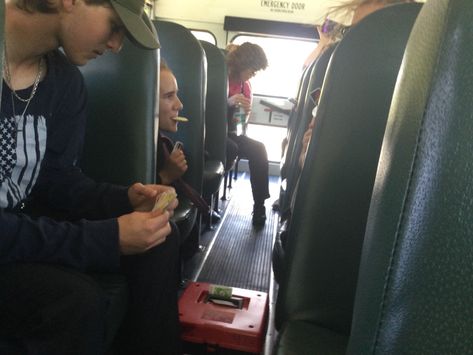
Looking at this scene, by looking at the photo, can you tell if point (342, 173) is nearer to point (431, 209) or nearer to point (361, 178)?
point (361, 178)

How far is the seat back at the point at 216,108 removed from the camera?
9.09ft

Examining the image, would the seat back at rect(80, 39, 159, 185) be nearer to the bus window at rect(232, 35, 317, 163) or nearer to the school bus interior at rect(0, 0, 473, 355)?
the school bus interior at rect(0, 0, 473, 355)

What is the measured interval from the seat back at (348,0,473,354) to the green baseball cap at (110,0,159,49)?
3.00 ft

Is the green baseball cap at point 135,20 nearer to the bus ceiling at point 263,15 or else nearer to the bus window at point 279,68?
the bus window at point 279,68

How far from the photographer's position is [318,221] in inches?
39.6

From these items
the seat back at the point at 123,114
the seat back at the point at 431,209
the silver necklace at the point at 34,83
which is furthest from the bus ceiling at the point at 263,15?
the seat back at the point at 431,209

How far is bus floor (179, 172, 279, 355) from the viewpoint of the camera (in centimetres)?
253

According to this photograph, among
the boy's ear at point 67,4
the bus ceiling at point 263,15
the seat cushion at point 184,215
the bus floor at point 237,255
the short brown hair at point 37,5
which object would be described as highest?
the bus ceiling at point 263,15

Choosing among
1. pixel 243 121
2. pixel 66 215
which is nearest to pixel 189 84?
pixel 66 215

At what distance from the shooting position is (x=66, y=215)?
4.55ft

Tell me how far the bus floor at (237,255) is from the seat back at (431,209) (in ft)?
5.05

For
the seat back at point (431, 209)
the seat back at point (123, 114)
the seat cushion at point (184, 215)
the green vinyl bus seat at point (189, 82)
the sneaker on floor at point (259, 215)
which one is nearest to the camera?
the seat back at point (431, 209)

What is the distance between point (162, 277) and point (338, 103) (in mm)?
675

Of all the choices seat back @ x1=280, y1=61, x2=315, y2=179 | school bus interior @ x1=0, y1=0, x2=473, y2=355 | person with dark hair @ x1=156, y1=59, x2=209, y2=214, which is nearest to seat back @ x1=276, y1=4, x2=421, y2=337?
school bus interior @ x1=0, y1=0, x2=473, y2=355
